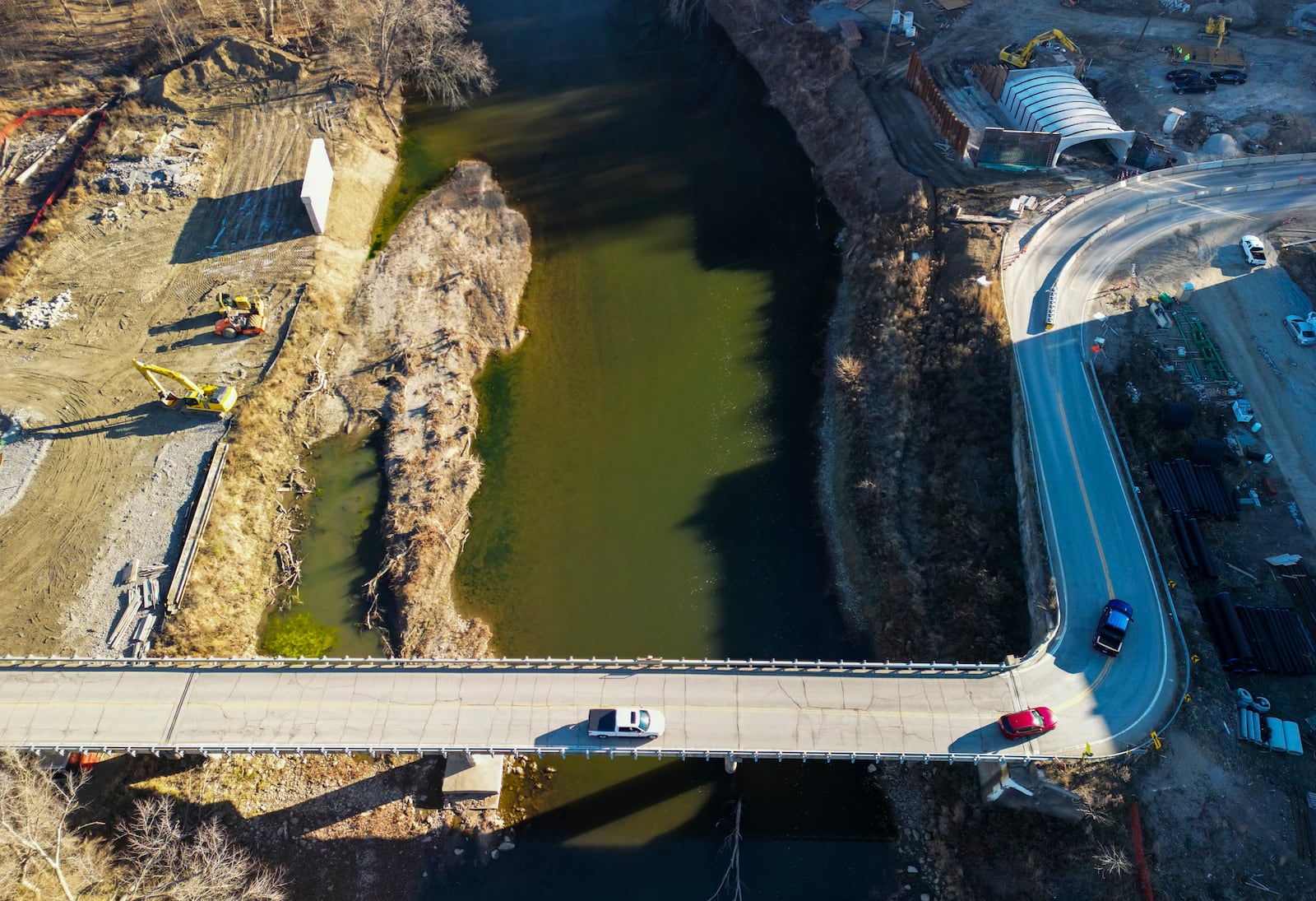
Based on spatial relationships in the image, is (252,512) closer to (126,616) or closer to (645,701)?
(126,616)

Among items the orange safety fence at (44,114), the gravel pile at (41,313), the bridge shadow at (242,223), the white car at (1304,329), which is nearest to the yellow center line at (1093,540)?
the white car at (1304,329)

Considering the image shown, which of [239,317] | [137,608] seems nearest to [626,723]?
[137,608]

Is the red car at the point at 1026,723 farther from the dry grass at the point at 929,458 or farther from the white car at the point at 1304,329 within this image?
the white car at the point at 1304,329

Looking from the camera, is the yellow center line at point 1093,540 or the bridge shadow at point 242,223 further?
the bridge shadow at point 242,223

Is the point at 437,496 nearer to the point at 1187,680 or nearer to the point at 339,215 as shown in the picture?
the point at 339,215

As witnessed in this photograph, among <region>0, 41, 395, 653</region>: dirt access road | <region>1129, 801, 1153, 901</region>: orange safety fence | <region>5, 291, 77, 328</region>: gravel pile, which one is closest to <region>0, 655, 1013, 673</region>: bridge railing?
<region>0, 41, 395, 653</region>: dirt access road

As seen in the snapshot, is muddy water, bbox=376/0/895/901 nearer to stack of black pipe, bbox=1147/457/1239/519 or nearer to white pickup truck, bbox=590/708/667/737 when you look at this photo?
white pickup truck, bbox=590/708/667/737

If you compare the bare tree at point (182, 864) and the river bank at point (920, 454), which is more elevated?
the river bank at point (920, 454)
